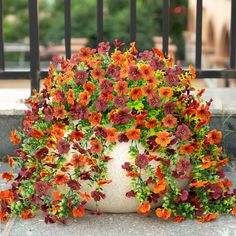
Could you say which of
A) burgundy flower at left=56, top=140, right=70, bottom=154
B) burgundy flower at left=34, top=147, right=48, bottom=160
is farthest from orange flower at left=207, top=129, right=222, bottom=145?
burgundy flower at left=34, top=147, right=48, bottom=160

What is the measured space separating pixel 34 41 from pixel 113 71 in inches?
53.0

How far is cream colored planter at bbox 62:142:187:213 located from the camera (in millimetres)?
3180

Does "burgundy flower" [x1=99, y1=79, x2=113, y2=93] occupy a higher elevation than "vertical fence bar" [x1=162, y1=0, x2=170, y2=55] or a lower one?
lower

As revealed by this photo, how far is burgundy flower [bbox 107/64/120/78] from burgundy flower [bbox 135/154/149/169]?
45 cm

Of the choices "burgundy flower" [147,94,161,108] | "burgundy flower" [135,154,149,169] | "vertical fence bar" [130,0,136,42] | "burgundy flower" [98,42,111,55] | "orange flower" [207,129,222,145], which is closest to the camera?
"burgundy flower" [135,154,149,169]

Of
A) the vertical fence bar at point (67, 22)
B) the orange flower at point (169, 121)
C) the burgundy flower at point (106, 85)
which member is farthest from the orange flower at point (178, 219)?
the vertical fence bar at point (67, 22)

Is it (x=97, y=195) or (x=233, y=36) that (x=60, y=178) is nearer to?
(x=97, y=195)

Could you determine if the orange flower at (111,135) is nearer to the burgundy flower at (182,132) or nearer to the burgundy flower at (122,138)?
the burgundy flower at (122,138)

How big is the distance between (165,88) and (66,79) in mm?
522

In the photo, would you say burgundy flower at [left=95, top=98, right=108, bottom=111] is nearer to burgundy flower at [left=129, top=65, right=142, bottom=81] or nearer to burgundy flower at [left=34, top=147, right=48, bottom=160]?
burgundy flower at [left=129, top=65, right=142, bottom=81]

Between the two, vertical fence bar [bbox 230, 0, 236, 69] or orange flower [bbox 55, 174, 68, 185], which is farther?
vertical fence bar [bbox 230, 0, 236, 69]

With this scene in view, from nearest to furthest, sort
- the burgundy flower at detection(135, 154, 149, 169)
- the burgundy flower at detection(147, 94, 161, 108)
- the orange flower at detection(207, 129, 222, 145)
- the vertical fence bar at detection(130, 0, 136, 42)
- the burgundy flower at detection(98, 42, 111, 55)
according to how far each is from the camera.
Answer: the burgundy flower at detection(135, 154, 149, 169)
the burgundy flower at detection(147, 94, 161, 108)
the orange flower at detection(207, 129, 222, 145)
the burgundy flower at detection(98, 42, 111, 55)
the vertical fence bar at detection(130, 0, 136, 42)

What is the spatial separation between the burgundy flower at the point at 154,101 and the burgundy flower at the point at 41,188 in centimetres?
65

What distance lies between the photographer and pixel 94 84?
3295 mm
